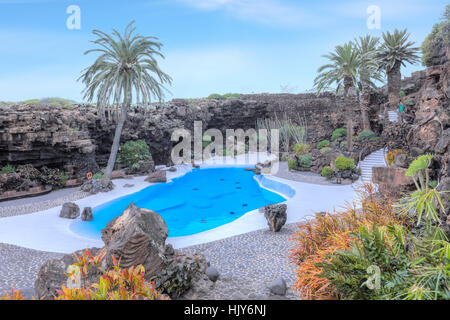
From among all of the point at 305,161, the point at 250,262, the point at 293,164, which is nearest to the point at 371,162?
the point at 305,161

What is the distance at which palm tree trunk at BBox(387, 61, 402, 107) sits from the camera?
2231 centimetres

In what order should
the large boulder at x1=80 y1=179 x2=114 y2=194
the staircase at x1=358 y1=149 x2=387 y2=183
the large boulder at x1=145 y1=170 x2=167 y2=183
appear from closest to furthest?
the large boulder at x1=80 y1=179 x2=114 y2=194
the staircase at x1=358 y1=149 x2=387 y2=183
the large boulder at x1=145 y1=170 x2=167 y2=183

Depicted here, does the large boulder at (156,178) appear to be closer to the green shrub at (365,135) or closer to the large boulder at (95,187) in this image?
the large boulder at (95,187)

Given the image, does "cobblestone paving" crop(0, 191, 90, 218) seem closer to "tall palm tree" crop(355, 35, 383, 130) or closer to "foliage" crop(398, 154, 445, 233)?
"foliage" crop(398, 154, 445, 233)

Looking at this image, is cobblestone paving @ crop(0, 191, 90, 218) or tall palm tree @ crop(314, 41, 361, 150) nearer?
cobblestone paving @ crop(0, 191, 90, 218)

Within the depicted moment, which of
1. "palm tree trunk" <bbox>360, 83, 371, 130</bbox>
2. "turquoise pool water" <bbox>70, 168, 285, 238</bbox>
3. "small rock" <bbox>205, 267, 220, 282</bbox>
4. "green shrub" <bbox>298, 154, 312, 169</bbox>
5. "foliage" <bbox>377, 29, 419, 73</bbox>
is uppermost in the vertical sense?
"foliage" <bbox>377, 29, 419, 73</bbox>

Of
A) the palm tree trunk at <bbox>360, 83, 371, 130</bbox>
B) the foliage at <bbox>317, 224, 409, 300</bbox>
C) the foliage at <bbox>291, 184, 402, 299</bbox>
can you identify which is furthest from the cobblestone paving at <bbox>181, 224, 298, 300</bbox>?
the palm tree trunk at <bbox>360, 83, 371, 130</bbox>

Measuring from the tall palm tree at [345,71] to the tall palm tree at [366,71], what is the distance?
0.50m

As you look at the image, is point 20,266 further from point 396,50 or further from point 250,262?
point 396,50

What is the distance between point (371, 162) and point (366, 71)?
6.44 meters

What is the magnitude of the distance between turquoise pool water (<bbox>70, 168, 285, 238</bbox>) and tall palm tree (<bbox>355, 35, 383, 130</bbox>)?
9849 millimetres

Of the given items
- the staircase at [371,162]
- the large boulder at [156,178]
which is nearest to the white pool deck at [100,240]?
the large boulder at [156,178]

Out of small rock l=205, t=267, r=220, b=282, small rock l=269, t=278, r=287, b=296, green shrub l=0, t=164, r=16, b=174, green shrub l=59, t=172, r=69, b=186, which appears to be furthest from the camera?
green shrub l=59, t=172, r=69, b=186

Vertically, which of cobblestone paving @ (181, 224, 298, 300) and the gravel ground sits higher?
the gravel ground
